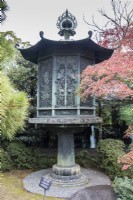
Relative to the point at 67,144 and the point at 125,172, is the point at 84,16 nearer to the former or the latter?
the point at 67,144

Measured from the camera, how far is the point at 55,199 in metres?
5.68

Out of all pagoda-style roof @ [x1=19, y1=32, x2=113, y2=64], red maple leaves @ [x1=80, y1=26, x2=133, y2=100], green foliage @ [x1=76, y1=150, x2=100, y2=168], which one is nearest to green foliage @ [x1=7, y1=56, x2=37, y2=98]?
pagoda-style roof @ [x1=19, y1=32, x2=113, y2=64]

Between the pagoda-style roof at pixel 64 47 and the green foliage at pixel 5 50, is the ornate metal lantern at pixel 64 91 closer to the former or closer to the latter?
the pagoda-style roof at pixel 64 47

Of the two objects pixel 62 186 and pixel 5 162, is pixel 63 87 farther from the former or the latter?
pixel 5 162

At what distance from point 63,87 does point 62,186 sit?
2.75 metres

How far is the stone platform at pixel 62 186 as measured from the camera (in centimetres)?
605

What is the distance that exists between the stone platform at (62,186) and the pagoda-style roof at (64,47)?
374 cm

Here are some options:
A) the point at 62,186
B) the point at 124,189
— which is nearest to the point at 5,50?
the point at 124,189

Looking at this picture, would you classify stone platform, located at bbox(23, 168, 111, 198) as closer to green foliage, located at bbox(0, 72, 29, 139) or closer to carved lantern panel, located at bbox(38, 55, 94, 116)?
carved lantern panel, located at bbox(38, 55, 94, 116)

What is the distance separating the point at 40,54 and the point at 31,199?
4.12m

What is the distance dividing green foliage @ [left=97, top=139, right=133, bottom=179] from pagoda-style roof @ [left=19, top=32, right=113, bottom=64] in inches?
110

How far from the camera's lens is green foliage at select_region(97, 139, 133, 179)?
6.70 m

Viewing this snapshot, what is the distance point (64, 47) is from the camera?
22.4 feet

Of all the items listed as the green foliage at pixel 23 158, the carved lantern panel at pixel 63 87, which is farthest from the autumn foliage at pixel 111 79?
the green foliage at pixel 23 158
